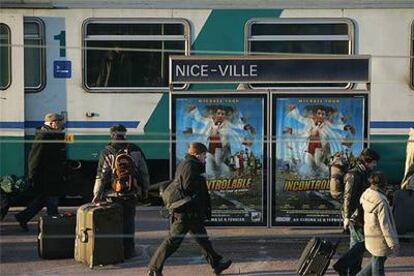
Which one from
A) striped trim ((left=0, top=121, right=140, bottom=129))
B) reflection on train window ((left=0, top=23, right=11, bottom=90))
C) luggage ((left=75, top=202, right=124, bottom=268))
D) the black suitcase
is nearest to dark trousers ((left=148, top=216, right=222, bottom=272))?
luggage ((left=75, top=202, right=124, bottom=268))

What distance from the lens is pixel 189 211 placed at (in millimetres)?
7125

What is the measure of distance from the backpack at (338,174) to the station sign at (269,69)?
880 millimetres

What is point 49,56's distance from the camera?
9930 millimetres

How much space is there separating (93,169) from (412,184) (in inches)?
165

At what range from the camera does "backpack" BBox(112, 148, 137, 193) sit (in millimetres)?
7746

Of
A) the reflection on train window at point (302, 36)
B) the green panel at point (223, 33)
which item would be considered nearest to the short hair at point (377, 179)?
the reflection on train window at point (302, 36)

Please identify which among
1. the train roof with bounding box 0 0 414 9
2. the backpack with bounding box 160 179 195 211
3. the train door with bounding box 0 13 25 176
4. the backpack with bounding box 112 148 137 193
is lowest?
the backpack with bounding box 160 179 195 211

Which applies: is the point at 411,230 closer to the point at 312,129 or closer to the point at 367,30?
the point at 312,129

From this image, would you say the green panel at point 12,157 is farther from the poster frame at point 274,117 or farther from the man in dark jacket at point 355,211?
the man in dark jacket at point 355,211

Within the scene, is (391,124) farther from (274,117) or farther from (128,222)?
(128,222)

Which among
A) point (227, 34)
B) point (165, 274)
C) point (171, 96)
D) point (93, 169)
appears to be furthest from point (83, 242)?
point (227, 34)

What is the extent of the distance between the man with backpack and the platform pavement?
385 mm

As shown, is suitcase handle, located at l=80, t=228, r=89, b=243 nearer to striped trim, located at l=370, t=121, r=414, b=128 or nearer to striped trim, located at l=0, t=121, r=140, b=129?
striped trim, located at l=0, t=121, r=140, b=129

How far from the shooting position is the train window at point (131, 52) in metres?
9.80
